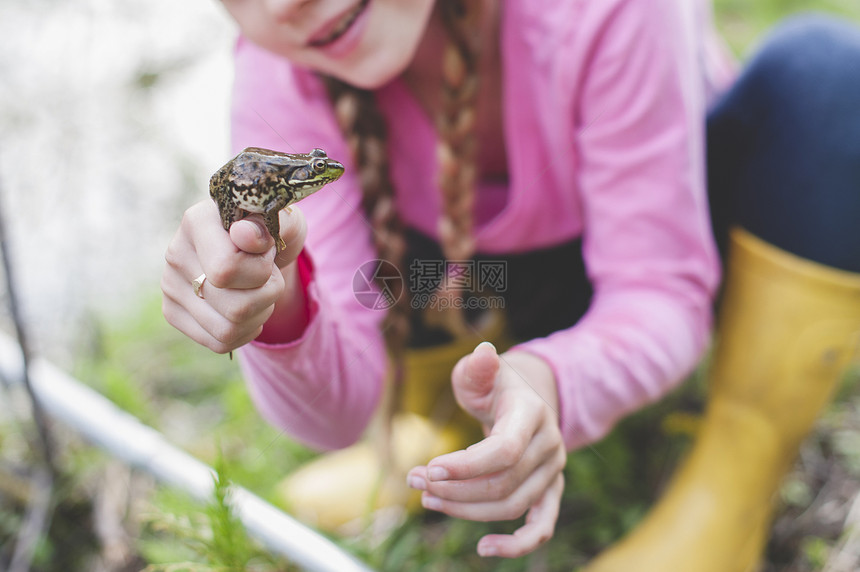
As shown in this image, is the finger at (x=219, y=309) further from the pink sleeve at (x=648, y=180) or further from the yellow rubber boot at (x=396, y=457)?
the pink sleeve at (x=648, y=180)

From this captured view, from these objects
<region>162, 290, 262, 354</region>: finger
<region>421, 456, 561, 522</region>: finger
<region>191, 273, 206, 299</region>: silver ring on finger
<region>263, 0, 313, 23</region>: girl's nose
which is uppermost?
<region>263, 0, 313, 23</region>: girl's nose

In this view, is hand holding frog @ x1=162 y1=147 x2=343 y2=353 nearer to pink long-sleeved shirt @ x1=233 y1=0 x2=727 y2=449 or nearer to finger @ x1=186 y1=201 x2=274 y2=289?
finger @ x1=186 y1=201 x2=274 y2=289

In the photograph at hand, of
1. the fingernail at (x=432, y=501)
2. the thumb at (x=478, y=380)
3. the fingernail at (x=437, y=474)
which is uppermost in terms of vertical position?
the thumb at (x=478, y=380)

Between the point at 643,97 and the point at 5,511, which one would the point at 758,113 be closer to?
the point at 643,97

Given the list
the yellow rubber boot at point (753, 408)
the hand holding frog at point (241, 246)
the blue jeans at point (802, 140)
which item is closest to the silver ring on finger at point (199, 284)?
the hand holding frog at point (241, 246)

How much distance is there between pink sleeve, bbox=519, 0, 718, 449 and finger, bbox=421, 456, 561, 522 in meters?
0.28

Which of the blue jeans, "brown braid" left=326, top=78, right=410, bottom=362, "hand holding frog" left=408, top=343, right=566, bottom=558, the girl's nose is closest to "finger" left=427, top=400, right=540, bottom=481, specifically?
"hand holding frog" left=408, top=343, right=566, bottom=558

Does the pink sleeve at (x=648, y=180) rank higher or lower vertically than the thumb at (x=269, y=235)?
lower

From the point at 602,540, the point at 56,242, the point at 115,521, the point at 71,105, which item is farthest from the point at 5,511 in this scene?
the point at 602,540

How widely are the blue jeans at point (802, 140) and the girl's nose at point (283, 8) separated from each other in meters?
0.66

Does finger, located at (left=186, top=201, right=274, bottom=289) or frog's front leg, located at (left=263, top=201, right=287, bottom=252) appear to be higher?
frog's front leg, located at (left=263, top=201, right=287, bottom=252)

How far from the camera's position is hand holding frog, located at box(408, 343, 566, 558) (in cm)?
41

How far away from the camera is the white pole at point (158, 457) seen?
0.64 m

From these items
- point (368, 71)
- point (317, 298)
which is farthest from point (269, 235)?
point (368, 71)
